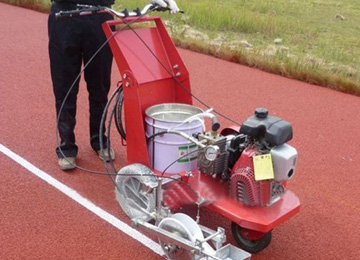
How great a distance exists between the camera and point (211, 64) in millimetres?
8062

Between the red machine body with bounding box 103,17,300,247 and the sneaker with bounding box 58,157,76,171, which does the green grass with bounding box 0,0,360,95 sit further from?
the sneaker with bounding box 58,157,76,171

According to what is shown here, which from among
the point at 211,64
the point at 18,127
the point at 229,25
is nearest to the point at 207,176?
the point at 18,127

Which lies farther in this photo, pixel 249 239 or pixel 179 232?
pixel 249 239

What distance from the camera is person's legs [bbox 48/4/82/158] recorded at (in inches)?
162

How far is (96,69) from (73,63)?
19 centimetres

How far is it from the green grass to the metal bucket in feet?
13.6

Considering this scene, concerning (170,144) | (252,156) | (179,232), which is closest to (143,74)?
(170,144)

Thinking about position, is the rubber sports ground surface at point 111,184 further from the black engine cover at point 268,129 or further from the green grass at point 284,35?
the black engine cover at point 268,129

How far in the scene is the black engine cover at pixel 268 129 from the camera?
307 centimetres

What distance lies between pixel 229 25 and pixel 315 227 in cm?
796

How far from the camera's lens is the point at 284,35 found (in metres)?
11.4

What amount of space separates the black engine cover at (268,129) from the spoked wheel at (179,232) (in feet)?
2.01

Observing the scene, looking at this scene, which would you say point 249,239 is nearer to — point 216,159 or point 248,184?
point 248,184

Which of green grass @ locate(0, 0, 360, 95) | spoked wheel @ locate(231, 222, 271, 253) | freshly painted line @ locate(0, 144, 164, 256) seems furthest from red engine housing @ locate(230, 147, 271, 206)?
green grass @ locate(0, 0, 360, 95)
